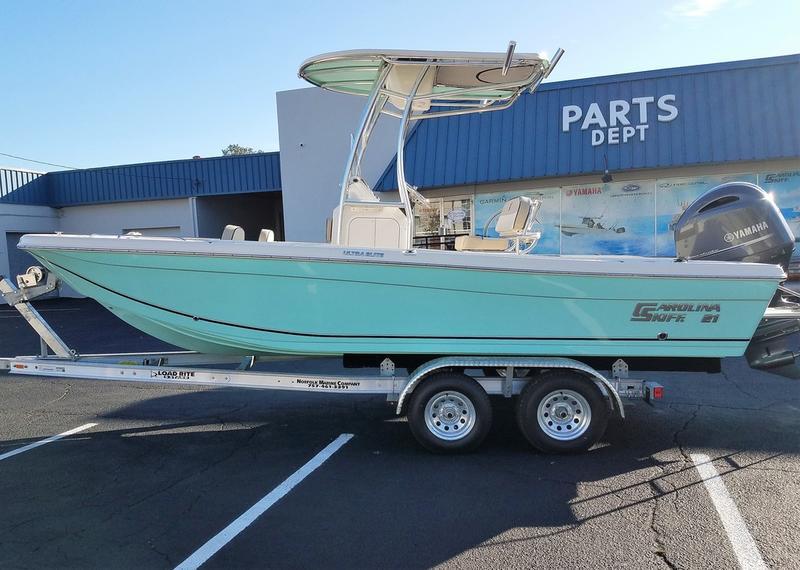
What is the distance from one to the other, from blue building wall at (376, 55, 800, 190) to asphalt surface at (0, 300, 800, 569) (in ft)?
20.9

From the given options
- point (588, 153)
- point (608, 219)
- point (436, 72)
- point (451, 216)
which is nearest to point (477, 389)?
point (436, 72)

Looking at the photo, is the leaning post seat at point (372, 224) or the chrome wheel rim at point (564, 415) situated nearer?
the chrome wheel rim at point (564, 415)

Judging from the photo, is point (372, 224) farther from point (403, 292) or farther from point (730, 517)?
point (730, 517)

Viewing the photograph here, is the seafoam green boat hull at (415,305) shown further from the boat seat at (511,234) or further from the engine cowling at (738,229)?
the boat seat at (511,234)

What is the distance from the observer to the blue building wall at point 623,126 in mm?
10992

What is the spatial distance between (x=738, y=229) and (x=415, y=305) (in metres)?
2.86

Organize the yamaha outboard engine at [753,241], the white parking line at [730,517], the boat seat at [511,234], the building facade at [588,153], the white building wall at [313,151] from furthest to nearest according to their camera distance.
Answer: the white building wall at [313,151] → the building facade at [588,153] → the boat seat at [511,234] → the yamaha outboard engine at [753,241] → the white parking line at [730,517]

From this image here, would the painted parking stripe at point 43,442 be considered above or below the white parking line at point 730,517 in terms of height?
above

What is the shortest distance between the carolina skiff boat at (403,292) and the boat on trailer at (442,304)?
1 centimetres

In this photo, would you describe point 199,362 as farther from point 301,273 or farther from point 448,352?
point 448,352

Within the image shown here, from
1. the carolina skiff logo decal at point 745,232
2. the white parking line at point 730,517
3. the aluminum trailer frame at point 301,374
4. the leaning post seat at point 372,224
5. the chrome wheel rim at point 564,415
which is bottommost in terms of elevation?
the white parking line at point 730,517

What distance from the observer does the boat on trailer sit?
4430 millimetres

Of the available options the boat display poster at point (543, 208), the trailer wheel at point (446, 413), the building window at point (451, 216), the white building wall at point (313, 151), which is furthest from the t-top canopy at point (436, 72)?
the white building wall at point (313, 151)

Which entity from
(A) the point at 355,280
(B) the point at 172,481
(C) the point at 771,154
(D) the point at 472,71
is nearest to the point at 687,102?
(C) the point at 771,154
